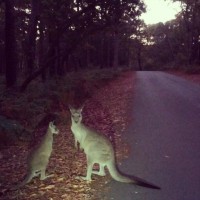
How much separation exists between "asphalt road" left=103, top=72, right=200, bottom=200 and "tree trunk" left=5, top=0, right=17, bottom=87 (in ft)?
22.4

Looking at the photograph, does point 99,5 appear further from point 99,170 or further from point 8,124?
point 99,170

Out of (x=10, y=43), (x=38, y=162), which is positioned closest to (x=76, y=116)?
(x=38, y=162)

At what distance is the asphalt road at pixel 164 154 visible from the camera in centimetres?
671

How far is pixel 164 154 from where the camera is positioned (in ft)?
30.0

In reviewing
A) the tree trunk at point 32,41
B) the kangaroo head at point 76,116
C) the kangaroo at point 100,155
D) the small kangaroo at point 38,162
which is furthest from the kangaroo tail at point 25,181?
the tree trunk at point 32,41

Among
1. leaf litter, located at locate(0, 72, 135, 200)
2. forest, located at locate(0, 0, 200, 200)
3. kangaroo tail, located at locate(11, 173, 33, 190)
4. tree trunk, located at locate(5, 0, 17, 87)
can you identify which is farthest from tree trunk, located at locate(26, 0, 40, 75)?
kangaroo tail, located at locate(11, 173, 33, 190)

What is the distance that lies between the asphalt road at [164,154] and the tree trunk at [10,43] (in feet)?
22.4

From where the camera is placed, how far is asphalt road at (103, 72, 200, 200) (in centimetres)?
671

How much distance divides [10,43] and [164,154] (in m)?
12.2

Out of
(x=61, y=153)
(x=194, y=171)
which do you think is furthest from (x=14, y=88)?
(x=194, y=171)

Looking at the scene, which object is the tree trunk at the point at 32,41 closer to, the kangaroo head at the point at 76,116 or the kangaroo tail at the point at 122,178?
the kangaroo head at the point at 76,116

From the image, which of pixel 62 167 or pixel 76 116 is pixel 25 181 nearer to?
pixel 62 167

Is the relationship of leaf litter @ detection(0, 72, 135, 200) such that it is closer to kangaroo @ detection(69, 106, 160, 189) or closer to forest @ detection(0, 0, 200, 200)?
forest @ detection(0, 0, 200, 200)

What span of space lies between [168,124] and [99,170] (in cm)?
611
